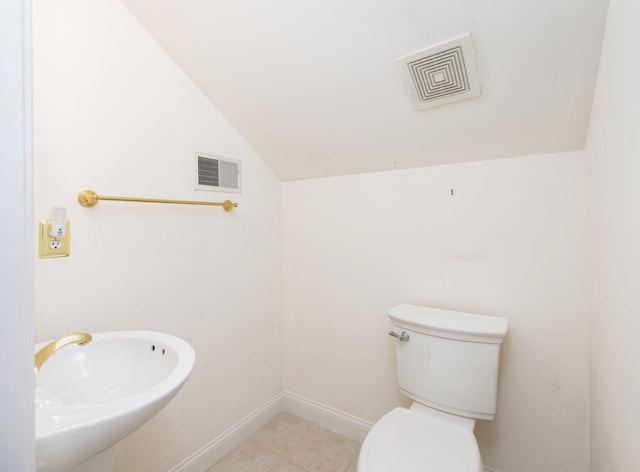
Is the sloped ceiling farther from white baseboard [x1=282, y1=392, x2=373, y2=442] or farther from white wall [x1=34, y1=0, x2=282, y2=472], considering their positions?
white baseboard [x1=282, y1=392, x2=373, y2=442]

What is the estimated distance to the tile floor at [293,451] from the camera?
5.04ft

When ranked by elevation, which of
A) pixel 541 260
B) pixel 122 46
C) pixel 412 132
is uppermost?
pixel 122 46

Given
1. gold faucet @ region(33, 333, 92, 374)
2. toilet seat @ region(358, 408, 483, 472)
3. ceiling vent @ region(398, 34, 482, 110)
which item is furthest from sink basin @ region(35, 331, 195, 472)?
ceiling vent @ region(398, 34, 482, 110)

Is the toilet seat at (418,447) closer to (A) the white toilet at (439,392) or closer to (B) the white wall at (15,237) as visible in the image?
(A) the white toilet at (439,392)

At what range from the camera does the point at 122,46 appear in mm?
1225

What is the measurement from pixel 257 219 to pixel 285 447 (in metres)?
1.26

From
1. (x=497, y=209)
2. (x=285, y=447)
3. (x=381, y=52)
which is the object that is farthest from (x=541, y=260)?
(x=285, y=447)

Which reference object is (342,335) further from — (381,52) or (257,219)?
(381,52)

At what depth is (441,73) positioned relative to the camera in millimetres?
1108

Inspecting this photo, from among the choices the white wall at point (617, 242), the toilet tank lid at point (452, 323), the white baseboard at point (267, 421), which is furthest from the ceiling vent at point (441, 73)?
the white baseboard at point (267, 421)

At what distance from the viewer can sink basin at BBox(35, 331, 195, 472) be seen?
0.57 metres

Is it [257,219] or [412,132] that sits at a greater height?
[412,132]

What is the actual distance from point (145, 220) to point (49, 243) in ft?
1.10

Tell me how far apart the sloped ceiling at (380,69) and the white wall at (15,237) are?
1.01 m
